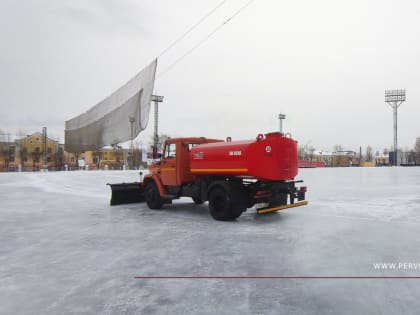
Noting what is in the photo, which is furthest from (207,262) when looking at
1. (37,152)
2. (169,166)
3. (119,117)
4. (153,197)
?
(37,152)

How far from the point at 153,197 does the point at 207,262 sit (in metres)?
6.22

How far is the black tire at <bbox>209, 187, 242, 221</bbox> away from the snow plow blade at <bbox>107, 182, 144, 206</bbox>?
4120 millimetres

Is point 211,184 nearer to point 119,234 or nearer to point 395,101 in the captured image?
point 119,234

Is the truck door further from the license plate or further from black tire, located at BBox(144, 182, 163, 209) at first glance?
the license plate

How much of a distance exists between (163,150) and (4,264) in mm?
5970

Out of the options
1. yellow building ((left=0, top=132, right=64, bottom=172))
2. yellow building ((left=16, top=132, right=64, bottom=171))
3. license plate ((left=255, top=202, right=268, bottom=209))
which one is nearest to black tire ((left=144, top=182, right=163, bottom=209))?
license plate ((left=255, top=202, right=268, bottom=209))

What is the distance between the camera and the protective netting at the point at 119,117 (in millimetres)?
7988

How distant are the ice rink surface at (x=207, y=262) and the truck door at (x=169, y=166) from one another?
4.32 ft

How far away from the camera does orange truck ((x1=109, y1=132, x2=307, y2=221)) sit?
800cm

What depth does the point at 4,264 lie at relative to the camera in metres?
4.87

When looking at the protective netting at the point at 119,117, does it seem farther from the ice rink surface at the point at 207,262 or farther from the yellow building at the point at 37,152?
the yellow building at the point at 37,152

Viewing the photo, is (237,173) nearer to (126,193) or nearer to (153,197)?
(153,197)

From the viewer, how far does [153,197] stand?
10.8m

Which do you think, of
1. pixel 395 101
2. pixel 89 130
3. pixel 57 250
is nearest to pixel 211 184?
pixel 89 130
